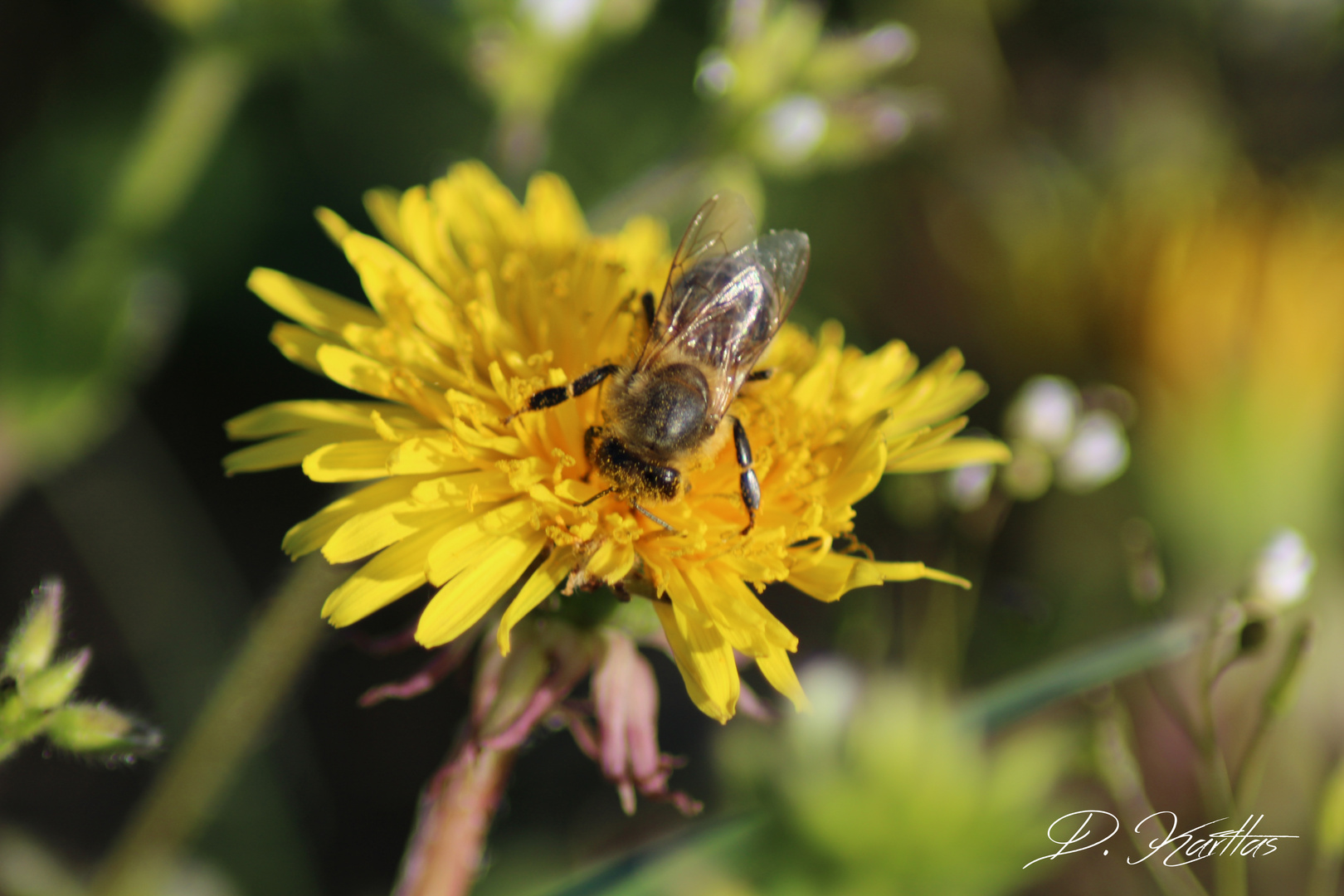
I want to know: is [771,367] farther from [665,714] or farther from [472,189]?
[665,714]

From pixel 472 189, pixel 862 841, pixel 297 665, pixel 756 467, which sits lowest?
pixel 862 841

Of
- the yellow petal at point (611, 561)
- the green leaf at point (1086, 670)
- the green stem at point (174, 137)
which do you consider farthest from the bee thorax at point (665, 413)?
the green stem at point (174, 137)

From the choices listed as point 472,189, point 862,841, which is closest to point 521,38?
point 472,189

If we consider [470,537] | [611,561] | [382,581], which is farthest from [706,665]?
[382,581]

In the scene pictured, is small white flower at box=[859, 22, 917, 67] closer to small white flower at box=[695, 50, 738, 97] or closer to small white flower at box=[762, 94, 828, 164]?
small white flower at box=[762, 94, 828, 164]

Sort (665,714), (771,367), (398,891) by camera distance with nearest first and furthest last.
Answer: (398,891) → (771,367) → (665,714)

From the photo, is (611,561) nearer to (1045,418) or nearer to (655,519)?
(655,519)

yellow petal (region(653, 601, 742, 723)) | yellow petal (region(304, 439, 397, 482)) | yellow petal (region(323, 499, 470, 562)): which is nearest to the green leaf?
yellow petal (region(653, 601, 742, 723))
